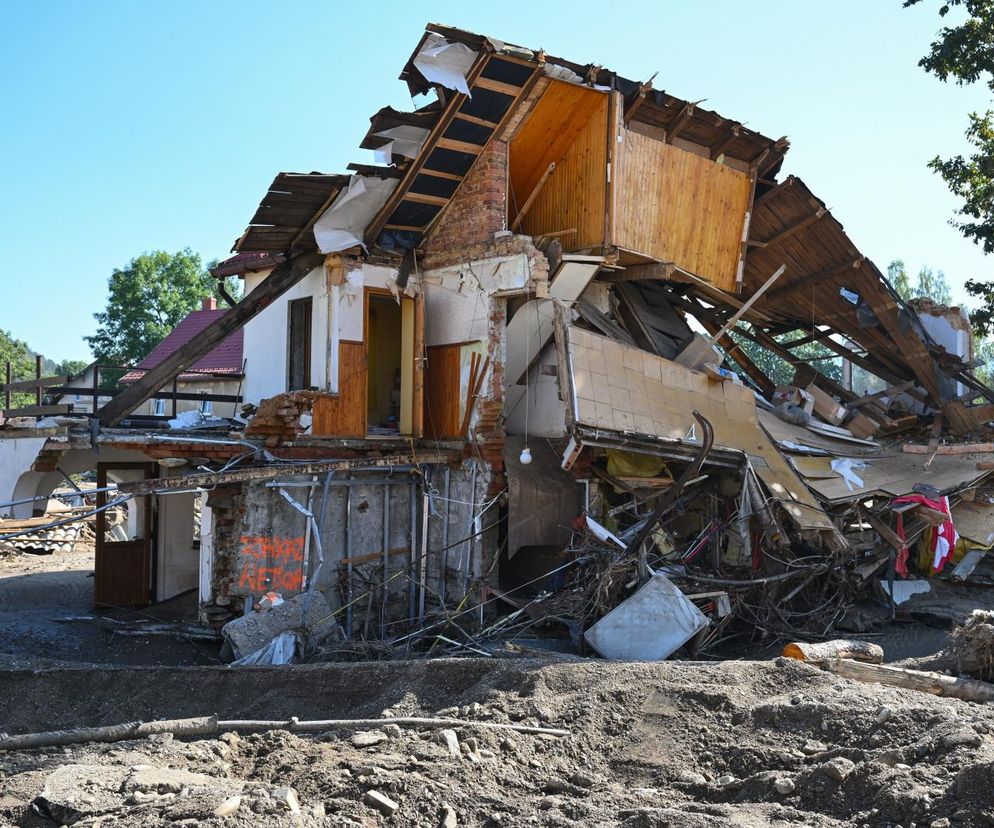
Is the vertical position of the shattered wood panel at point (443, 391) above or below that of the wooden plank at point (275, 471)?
above

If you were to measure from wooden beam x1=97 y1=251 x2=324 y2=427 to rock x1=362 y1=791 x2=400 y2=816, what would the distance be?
7.78 m

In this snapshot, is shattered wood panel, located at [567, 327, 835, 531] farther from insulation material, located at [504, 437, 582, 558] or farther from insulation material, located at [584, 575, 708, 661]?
insulation material, located at [584, 575, 708, 661]

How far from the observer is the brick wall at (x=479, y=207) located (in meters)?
13.4

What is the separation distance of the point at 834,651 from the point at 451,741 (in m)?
4.60

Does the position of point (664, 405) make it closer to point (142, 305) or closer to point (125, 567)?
point (125, 567)

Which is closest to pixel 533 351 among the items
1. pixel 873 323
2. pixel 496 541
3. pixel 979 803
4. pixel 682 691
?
pixel 496 541

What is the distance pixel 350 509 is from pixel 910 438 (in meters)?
10.2

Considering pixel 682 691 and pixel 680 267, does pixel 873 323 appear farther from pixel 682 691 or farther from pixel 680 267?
pixel 682 691

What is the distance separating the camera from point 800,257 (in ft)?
57.2

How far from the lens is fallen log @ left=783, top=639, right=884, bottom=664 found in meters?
9.59

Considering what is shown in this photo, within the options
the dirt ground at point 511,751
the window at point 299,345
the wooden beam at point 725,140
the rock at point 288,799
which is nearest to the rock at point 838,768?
the dirt ground at point 511,751

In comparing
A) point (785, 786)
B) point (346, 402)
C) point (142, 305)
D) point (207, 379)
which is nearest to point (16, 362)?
point (142, 305)

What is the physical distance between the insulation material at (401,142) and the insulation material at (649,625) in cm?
661

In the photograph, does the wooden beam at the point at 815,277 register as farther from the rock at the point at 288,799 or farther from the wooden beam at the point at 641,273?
the rock at the point at 288,799
